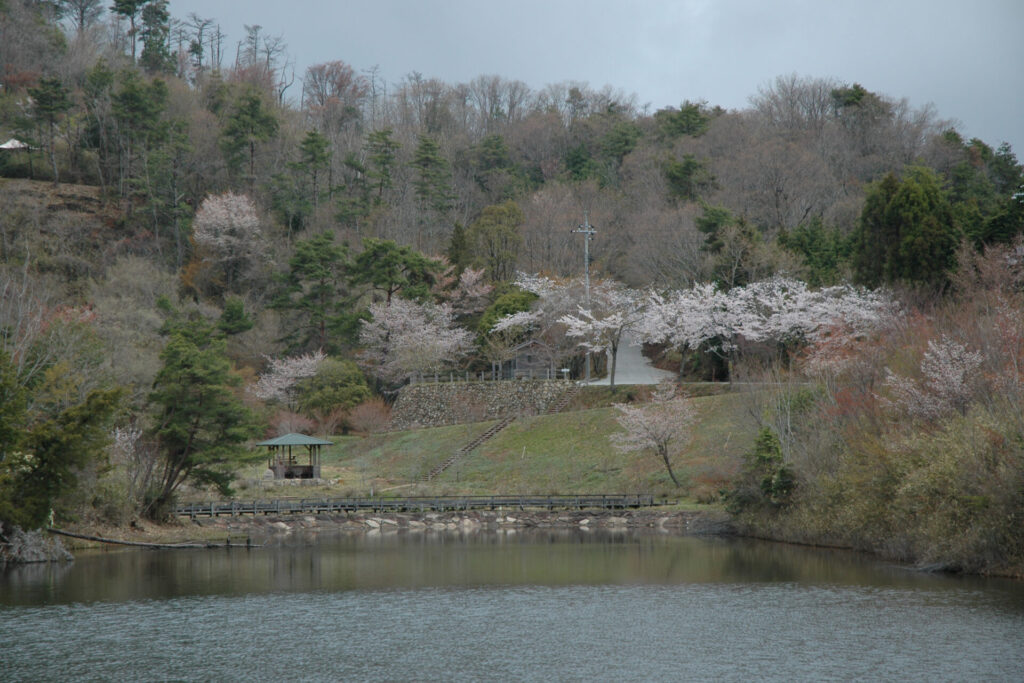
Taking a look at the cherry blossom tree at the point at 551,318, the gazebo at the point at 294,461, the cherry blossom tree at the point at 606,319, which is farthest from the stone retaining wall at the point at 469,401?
the gazebo at the point at 294,461

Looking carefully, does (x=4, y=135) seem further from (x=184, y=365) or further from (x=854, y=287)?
(x=854, y=287)

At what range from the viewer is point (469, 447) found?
50.8 metres

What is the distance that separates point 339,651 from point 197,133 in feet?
202

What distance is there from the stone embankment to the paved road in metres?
13.7

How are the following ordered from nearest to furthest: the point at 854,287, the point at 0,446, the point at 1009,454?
the point at 1009,454 → the point at 0,446 → the point at 854,287

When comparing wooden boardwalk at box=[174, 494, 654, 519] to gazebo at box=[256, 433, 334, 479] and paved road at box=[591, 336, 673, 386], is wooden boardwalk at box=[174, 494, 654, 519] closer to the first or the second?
gazebo at box=[256, 433, 334, 479]

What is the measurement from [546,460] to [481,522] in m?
7.88

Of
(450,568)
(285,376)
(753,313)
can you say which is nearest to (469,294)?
(285,376)

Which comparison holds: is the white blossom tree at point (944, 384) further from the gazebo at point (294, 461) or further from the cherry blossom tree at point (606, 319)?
the gazebo at point (294, 461)

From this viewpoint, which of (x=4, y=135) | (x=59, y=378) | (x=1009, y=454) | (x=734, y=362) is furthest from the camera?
(x=4, y=135)

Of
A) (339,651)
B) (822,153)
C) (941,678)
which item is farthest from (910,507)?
(822,153)

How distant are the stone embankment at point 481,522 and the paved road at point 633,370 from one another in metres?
13.7

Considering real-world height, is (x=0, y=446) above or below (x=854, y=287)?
below

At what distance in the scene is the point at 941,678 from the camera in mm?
16406
